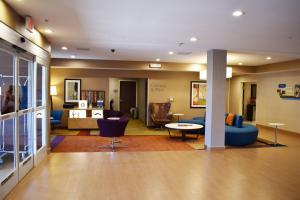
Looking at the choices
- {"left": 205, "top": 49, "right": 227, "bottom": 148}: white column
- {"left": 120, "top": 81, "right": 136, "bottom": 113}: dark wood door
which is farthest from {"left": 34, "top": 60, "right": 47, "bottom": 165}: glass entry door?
{"left": 120, "top": 81, "right": 136, "bottom": 113}: dark wood door

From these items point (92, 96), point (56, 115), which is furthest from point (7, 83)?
point (92, 96)

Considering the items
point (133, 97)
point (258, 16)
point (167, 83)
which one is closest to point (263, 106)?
point (167, 83)

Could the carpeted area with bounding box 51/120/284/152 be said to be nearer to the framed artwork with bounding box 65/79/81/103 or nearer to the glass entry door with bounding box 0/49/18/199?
the framed artwork with bounding box 65/79/81/103

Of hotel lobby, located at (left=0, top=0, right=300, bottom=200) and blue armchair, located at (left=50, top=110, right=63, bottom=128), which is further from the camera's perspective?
blue armchair, located at (left=50, top=110, right=63, bottom=128)

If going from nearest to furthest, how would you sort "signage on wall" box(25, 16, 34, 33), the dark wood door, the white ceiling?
the white ceiling → "signage on wall" box(25, 16, 34, 33) → the dark wood door

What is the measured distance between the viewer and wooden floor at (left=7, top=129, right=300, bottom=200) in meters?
3.58

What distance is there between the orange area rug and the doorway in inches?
229

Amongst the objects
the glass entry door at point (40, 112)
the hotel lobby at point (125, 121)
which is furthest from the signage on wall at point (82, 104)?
the glass entry door at point (40, 112)

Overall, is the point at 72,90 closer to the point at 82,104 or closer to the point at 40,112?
the point at 82,104

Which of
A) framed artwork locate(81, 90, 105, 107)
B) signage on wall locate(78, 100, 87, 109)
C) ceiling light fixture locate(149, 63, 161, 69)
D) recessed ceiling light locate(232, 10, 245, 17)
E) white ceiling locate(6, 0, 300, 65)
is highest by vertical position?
white ceiling locate(6, 0, 300, 65)

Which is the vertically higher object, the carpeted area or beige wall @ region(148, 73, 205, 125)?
beige wall @ region(148, 73, 205, 125)

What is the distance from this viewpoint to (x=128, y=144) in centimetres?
696

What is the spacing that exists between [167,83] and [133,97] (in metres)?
3.71

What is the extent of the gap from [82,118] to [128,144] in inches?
112
